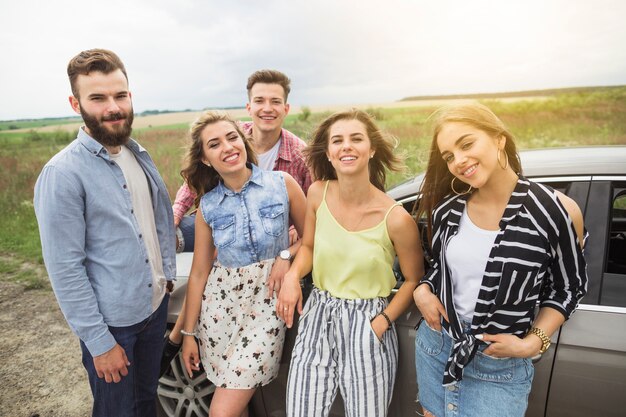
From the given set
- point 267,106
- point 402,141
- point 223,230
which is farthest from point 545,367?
point 402,141

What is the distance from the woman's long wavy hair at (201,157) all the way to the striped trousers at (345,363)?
0.94 metres

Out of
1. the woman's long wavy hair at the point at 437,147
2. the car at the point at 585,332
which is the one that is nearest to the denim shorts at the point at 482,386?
the car at the point at 585,332

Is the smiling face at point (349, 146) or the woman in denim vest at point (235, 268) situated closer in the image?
the smiling face at point (349, 146)

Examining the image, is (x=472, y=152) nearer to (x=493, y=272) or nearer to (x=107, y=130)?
(x=493, y=272)

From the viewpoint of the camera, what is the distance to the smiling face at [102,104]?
192 cm

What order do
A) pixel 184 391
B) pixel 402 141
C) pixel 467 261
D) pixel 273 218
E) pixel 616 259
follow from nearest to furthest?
pixel 467 261
pixel 273 218
pixel 616 259
pixel 184 391
pixel 402 141

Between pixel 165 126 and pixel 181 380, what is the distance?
23513mm

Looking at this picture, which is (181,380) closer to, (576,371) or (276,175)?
(276,175)

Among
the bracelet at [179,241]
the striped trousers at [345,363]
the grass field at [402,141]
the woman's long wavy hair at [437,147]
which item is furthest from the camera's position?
the grass field at [402,141]

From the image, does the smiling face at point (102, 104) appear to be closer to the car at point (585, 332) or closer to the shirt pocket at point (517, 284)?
the car at point (585, 332)

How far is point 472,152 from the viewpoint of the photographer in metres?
1.62

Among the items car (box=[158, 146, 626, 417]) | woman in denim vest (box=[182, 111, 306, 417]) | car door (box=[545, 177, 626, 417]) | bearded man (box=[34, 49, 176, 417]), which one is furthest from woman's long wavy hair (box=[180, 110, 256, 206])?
car door (box=[545, 177, 626, 417])

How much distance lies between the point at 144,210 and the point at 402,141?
35.5 ft

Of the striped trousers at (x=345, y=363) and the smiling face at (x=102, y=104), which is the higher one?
the smiling face at (x=102, y=104)
